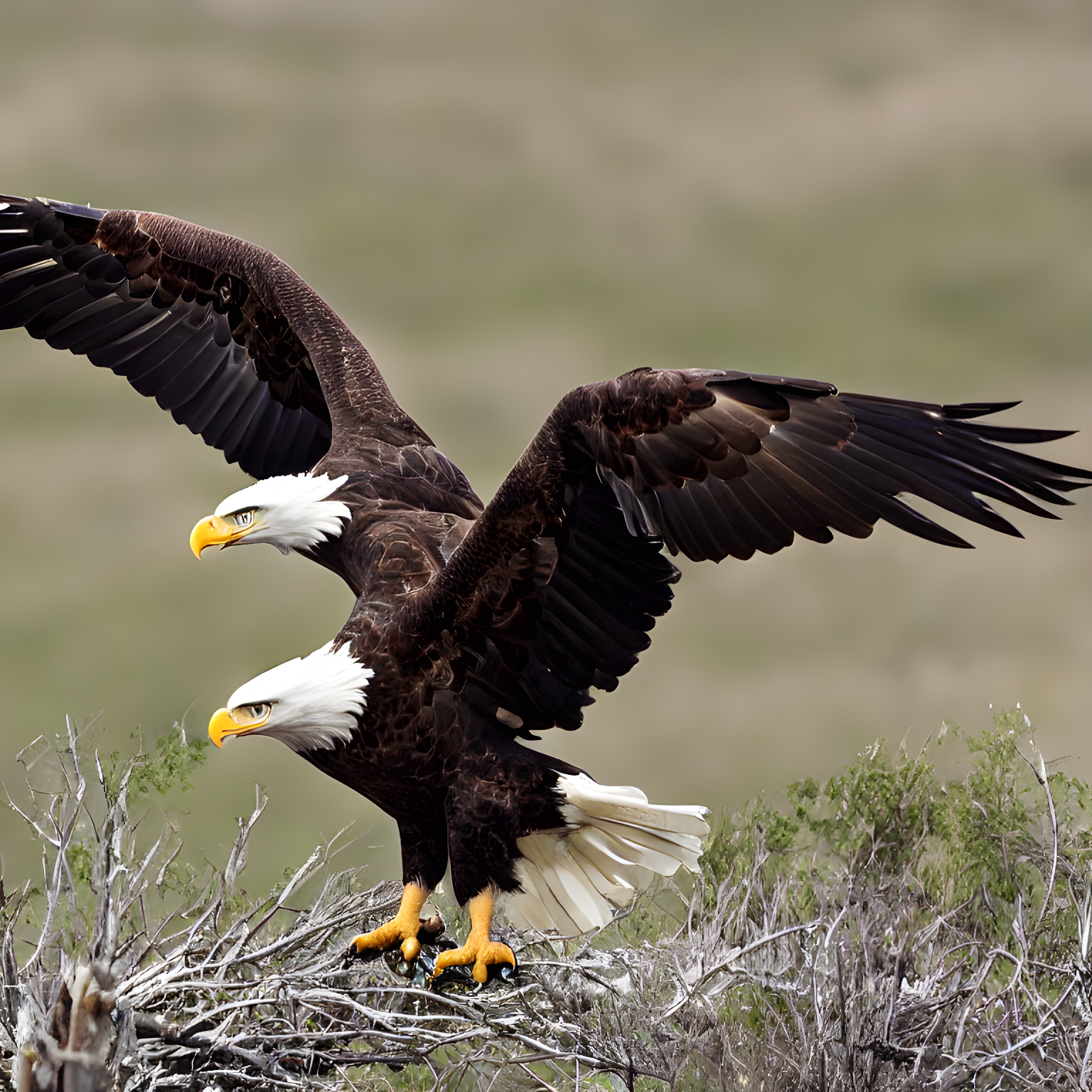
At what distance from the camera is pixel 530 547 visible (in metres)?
3.99

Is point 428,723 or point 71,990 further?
point 428,723

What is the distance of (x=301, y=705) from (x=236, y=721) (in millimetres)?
222

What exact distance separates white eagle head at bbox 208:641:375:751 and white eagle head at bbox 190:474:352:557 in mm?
569

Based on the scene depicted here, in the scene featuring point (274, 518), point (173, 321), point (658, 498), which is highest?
point (173, 321)

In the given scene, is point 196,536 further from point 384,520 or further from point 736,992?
point 736,992

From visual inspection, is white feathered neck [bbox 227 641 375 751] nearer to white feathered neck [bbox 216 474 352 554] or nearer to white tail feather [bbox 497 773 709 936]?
white feathered neck [bbox 216 474 352 554]

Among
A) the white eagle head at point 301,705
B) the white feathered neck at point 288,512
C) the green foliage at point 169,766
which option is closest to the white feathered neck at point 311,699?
the white eagle head at point 301,705

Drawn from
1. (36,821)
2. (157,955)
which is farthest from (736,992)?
(36,821)

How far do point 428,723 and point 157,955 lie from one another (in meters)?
1.34

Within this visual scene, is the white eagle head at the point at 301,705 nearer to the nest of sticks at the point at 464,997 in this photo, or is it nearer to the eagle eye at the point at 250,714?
the eagle eye at the point at 250,714

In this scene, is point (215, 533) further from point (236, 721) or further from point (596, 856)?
point (596, 856)

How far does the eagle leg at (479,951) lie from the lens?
4156mm

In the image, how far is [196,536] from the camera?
4398 millimetres

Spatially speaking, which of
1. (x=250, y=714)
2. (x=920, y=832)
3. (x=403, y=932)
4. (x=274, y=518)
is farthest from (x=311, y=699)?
(x=920, y=832)
